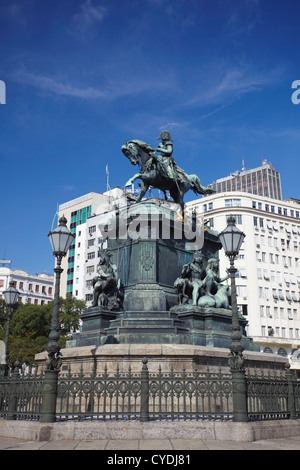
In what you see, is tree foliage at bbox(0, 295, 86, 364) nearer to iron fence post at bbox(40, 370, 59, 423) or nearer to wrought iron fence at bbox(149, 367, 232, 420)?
iron fence post at bbox(40, 370, 59, 423)

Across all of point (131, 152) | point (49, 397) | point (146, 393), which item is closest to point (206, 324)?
point (146, 393)

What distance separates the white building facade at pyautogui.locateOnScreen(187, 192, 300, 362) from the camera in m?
63.4

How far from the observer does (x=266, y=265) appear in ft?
220

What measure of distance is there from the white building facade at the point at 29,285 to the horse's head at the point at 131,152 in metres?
76.9

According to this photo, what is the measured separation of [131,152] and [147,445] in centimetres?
1203

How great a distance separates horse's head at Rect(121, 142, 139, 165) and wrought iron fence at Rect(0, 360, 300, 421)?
948 centimetres

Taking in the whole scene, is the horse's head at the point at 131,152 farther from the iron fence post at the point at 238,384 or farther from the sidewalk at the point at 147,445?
the sidewalk at the point at 147,445

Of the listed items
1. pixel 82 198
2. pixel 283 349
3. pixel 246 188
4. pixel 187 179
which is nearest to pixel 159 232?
pixel 187 179

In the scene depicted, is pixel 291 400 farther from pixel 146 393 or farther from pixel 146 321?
pixel 146 321

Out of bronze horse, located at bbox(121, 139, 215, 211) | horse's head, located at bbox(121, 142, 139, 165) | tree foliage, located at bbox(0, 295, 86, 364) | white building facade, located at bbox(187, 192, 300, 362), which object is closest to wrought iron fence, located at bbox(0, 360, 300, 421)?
bronze horse, located at bbox(121, 139, 215, 211)

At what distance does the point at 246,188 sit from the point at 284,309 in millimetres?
54126

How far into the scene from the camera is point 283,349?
6356 centimetres
